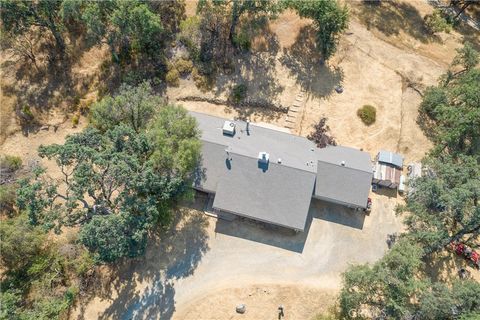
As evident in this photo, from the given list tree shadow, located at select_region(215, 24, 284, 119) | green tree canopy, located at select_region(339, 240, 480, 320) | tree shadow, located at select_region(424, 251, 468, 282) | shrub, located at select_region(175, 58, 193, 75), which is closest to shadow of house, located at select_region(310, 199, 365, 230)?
green tree canopy, located at select_region(339, 240, 480, 320)

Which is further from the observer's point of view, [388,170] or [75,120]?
[75,120]

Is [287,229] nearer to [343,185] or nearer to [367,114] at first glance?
[343,185]

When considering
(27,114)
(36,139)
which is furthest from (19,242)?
(27,114)

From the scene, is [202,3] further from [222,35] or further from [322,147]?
[322,147]

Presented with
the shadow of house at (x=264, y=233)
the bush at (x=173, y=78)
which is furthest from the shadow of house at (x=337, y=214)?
the bush at (x=173, y=78)

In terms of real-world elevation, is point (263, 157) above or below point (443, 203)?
below

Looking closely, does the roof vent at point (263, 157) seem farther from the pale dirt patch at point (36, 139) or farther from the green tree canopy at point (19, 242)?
the pale dirt patch at point (36, 139)

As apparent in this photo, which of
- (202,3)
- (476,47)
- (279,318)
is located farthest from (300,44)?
(279,318)
